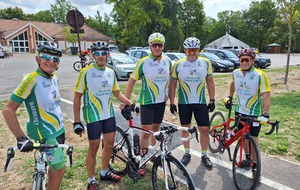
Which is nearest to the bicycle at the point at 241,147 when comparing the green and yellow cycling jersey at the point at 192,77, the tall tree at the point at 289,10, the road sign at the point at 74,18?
the green and yellow cycling jersey at the point at 192,77

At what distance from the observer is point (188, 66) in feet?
13.1

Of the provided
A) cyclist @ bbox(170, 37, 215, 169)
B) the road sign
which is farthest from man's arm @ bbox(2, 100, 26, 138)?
the road sign

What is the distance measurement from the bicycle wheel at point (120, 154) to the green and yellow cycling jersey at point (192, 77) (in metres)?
1.17

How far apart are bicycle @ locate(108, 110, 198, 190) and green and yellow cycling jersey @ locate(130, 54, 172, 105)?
56cm

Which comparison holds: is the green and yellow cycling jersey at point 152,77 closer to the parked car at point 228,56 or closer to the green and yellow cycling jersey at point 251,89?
the green and yellow cycling jersey at point 251,89

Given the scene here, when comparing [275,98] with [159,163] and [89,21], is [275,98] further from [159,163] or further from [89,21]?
[89,21]

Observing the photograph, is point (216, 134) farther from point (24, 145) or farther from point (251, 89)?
point (24, 145)

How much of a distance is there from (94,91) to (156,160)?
3.91ft

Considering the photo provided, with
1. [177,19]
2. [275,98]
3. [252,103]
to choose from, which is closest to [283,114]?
[275,98]

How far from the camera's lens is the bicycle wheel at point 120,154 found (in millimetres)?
3640

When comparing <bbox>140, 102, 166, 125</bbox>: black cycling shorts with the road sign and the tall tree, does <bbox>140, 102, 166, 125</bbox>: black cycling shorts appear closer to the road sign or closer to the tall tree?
the road sign

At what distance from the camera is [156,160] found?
3.12 m

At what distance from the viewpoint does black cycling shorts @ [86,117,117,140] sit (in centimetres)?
318

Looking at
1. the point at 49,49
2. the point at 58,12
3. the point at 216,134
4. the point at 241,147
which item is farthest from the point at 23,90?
the point at 58,12
